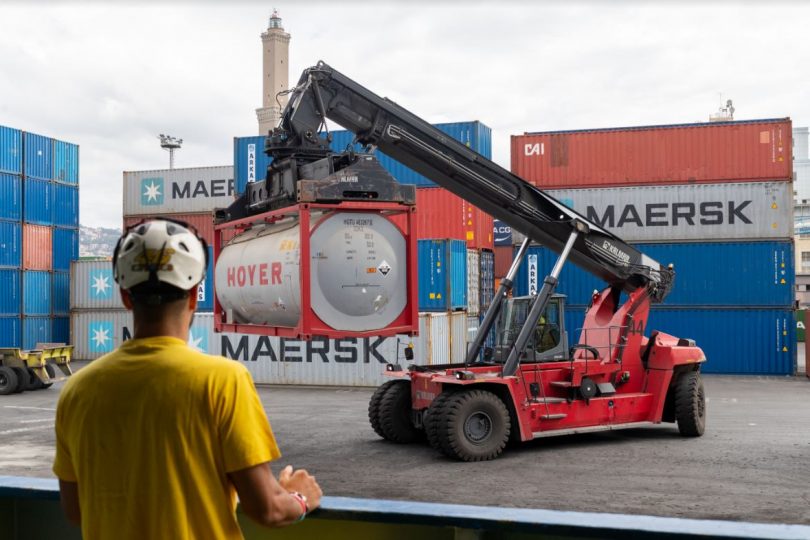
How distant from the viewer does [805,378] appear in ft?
76.7

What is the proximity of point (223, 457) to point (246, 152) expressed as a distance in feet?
85.9

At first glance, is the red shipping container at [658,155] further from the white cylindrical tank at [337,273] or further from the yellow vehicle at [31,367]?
the white cylindrical tank at [337,273]

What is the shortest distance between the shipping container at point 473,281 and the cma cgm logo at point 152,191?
58.1 feet

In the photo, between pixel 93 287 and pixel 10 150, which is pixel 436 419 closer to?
pixel 93 287

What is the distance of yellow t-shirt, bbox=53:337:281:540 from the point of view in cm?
221

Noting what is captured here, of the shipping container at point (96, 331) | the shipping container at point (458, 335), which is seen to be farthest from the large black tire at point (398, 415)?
the shipping container at point (96, 331)

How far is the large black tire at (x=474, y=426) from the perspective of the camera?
35.4 ft

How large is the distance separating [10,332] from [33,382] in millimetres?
8959

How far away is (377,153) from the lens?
27.1 metres

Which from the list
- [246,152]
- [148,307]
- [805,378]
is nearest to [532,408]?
[148,307]

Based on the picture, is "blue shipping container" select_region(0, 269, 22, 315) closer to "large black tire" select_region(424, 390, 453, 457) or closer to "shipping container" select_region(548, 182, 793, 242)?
"shipping container" select_region(548, 182, 793, 242)

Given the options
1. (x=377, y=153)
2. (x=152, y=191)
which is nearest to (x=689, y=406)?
(x=377, y=153)

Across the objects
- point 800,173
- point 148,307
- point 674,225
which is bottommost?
point 148,307

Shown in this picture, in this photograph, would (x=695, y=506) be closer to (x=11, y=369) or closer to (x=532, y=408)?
(x=532, y=408)
